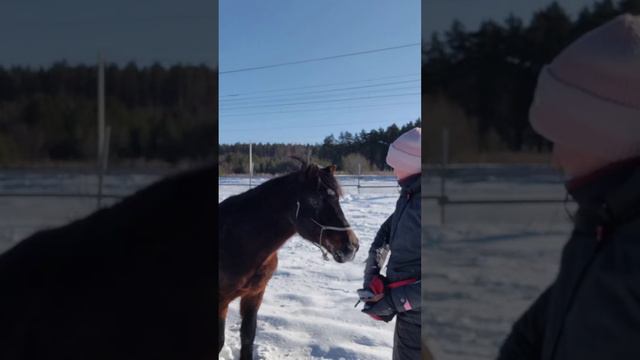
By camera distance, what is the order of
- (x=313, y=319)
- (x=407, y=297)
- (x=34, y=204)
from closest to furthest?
1. (x=34, y=204)
2. (x=407, y=297)
3. (x=313, y=319)

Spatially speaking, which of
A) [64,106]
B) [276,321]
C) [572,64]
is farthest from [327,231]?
[572,64]

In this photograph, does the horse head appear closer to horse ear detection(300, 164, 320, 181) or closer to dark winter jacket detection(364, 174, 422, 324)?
horse ear detection(300, 164, 320, 181)

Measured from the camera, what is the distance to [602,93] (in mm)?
568

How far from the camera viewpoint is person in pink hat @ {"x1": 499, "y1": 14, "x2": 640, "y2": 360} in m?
0.50

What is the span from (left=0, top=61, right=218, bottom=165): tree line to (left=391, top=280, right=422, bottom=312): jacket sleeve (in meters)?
0.88

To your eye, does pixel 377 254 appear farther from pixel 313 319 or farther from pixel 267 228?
pixel 313 319

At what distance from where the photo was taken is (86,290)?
123 centimetres

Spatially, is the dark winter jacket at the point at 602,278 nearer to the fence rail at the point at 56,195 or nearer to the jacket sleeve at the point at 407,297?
the jacket sleeve at the point at 407,297

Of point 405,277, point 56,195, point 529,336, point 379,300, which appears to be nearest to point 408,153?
point 405,277

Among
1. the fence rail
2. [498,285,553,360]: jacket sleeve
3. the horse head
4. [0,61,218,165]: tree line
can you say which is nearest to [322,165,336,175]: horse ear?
the horse head

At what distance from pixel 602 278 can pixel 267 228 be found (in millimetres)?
1761

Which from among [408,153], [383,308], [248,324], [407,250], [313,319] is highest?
[408,153]

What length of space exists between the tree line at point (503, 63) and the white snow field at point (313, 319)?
1.88m

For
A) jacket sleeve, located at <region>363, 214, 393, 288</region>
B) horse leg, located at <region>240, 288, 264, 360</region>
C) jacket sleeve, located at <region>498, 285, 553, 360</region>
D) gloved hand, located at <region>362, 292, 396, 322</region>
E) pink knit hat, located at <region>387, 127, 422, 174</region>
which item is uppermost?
pink knit hat, located at <region>387, 127, 422, 174</region>
